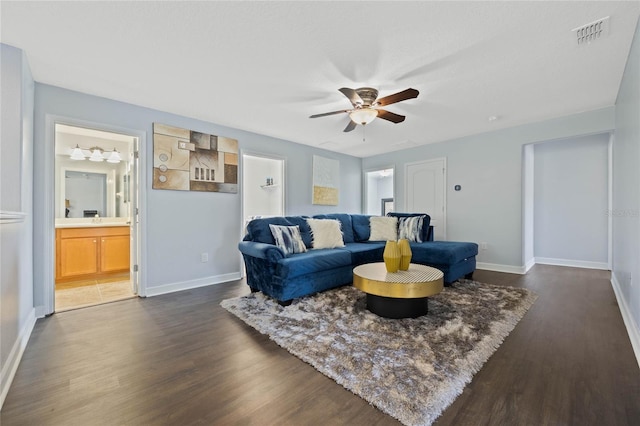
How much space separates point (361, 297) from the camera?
3.16 metres

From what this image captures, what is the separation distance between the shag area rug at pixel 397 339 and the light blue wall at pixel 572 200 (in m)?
2.97

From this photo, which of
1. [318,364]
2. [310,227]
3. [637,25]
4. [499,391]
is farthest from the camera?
[310,227]

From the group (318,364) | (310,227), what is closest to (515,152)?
(310,227)

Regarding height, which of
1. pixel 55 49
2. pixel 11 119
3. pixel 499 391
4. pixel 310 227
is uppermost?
pixel 55 49

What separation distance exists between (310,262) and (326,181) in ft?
9.50

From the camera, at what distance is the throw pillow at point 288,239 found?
3398mm

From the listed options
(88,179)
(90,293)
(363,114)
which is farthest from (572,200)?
(88,179)

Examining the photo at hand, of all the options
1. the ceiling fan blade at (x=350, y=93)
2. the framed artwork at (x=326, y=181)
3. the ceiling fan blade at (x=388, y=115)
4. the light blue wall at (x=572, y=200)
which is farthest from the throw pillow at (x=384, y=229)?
the light blue wall at (x=572, y=200)

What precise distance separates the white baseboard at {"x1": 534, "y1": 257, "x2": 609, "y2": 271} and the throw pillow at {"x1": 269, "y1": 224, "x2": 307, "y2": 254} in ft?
16.4

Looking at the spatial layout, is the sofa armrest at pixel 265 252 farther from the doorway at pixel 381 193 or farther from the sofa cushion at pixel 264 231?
the doorway at pixel 381 193

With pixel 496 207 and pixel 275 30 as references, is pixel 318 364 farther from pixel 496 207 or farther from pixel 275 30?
pixel 496 207

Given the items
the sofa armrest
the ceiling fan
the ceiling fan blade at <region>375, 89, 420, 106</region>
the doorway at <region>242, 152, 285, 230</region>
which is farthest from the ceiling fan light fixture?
the doorway at <region>242, 152, 285, 230</region>

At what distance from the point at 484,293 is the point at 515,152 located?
8.38 feet

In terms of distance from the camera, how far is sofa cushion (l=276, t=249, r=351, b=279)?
2908 millimetres
